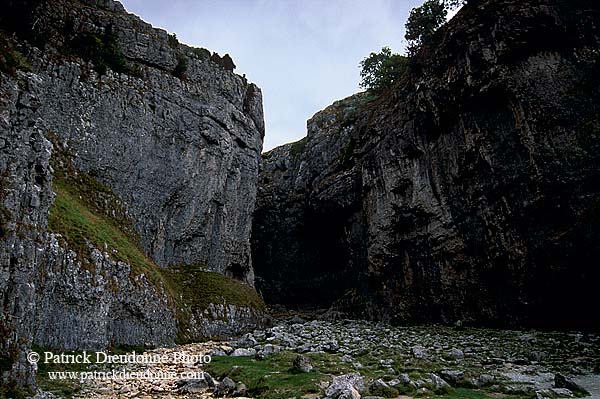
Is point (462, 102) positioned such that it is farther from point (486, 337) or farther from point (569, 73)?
point (486, 337)

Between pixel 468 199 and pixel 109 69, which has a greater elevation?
pixel 109 69

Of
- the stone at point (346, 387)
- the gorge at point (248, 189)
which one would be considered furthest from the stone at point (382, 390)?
the gorge at point (248, 189)

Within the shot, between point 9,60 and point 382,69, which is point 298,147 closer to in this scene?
point 382,69

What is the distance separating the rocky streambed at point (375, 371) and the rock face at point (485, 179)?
5027 millimetres

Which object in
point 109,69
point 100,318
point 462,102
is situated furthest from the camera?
point 109,69

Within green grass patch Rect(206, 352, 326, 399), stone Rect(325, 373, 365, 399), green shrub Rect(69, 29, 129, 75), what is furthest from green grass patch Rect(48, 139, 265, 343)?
stone Rect(325, 373, 365, 399)

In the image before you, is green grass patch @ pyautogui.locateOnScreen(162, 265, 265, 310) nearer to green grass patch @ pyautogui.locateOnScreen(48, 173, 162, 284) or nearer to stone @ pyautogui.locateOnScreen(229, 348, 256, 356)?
green grass patch @ pyautogui.locateOnScreen(48, 173, 162, 284)

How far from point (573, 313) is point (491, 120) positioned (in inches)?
510

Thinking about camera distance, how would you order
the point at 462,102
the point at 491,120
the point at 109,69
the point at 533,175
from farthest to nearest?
the point at 109,69
the point at 462,102
the point at 491,120
the point at 533,175

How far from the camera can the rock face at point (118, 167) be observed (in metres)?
12.5

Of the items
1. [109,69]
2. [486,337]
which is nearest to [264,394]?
[486,337]

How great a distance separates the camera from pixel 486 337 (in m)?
23.2

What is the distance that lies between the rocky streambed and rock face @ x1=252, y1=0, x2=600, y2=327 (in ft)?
16.5

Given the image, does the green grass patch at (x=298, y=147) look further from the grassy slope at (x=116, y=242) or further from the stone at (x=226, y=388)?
the stone at (x=226, y=388)
